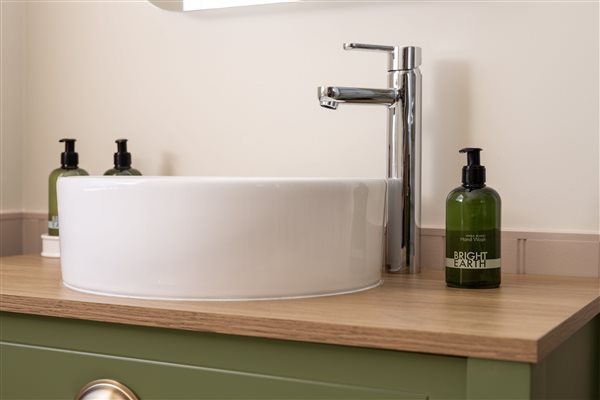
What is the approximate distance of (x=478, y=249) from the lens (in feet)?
3.22

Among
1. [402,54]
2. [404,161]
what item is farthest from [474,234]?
[402,54]

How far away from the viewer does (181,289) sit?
91cm

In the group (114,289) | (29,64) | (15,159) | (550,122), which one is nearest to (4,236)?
(15,159)

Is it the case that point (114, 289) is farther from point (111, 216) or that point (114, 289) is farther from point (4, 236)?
point (4, 236)

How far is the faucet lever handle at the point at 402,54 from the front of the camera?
3.69 feet

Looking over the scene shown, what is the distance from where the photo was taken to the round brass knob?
884mm

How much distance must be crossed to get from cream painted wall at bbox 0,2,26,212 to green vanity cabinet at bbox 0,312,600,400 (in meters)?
0.61

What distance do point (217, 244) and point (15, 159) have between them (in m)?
0.79

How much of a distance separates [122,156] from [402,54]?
1.65 ft

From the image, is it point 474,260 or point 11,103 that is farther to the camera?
point 11,103

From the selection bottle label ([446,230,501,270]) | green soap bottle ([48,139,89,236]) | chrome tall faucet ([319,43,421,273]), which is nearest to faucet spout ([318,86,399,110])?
chrome tall faucet ([319,43,421,273])

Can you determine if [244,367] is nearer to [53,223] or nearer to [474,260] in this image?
[474,260]

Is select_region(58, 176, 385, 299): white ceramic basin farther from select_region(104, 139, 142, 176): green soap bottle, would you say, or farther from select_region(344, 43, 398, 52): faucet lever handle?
select_region(104, 139, 142, 176): green soap bottle

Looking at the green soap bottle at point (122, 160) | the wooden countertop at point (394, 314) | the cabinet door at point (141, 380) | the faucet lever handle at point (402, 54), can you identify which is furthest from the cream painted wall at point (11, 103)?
the faucet lever handle at point (402, 54)
